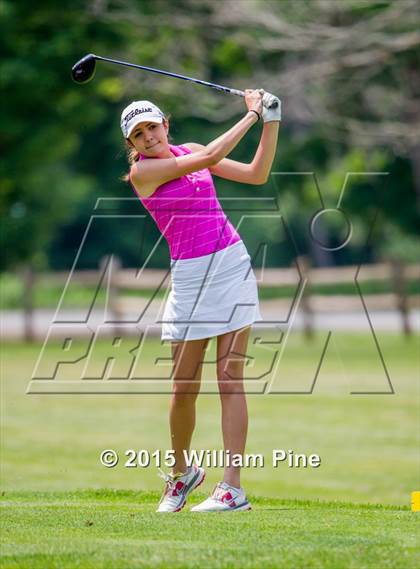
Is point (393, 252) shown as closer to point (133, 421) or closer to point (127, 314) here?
point (127, 314)

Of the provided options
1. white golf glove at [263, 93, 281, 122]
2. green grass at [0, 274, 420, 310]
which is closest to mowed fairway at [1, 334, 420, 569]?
white golf glove at [263, 93, 281, 122]

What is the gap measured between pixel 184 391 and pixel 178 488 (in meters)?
0.52

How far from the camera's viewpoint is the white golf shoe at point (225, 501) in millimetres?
6887

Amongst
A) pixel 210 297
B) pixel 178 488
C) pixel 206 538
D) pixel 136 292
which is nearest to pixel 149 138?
pixel 210 297

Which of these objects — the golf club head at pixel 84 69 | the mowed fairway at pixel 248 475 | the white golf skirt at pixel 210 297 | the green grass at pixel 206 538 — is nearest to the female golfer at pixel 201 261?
the white golf skirt at pixel 210 297

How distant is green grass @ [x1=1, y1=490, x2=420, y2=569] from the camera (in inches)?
207

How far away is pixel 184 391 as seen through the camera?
7012mm

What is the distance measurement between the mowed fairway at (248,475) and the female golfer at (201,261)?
622 millimetres

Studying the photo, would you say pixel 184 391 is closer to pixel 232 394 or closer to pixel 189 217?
pixel 232 394

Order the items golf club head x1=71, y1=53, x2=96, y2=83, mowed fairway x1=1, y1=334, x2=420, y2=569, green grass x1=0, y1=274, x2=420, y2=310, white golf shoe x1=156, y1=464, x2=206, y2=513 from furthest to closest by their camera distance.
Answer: green grass x1=0, y1=274, x2=420, y2=310 → golf club head x1=71, y1=53, x2=96, y2=83 → white golf shoe x1=156, y1=464, x2=206, y2=513 → mowed fairway x1=1, y1=334, x2=420, y2=569

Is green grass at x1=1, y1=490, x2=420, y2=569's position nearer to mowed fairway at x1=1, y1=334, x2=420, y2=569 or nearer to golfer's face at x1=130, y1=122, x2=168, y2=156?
mowed fairway at x1=1, y1=334, x2=420, y2=569

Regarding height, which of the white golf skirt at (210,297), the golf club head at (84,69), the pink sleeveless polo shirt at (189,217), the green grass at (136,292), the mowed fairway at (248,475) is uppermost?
the golf club head at (84,69)

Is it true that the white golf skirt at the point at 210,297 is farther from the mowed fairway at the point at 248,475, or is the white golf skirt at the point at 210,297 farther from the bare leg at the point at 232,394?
the mowed fairway at the point at 248,475

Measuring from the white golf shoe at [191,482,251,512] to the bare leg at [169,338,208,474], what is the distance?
1.00 feet
